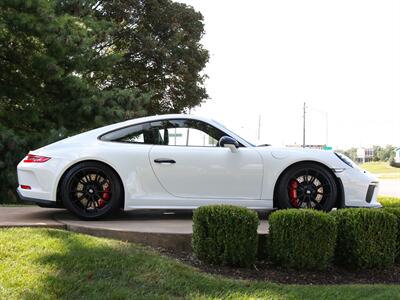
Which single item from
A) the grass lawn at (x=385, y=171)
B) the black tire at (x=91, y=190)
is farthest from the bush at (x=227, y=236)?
the grass lawn at (x=385, y=171)

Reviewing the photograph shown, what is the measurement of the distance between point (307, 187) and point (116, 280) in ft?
9.09

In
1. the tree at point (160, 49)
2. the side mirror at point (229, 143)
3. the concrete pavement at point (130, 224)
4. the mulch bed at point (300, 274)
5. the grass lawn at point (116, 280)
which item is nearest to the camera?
the grass lawn at point (116, 280)

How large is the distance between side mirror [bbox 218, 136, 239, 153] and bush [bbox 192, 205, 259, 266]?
1.28 m

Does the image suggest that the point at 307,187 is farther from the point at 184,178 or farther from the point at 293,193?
the point at 184,178

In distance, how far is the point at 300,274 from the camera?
421 cm

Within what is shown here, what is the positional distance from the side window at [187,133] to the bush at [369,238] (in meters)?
1.94

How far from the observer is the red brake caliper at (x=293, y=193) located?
5616mm

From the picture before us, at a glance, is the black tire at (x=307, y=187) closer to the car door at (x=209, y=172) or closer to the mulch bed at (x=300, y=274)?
the car door at (x=209, y=172)

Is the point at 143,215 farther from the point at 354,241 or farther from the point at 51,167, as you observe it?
the point at 354,241

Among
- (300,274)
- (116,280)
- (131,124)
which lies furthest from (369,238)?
(131,124)

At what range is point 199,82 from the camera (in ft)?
86.1

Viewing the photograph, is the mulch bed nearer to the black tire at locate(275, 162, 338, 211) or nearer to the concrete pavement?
the concrete pavement

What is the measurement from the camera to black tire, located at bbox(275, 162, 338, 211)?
5.60 m

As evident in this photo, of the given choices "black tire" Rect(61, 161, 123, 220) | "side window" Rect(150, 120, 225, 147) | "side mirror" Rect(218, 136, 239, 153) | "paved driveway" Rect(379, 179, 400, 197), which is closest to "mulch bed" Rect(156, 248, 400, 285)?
"black tire" Rect(61, 161, 123, 220)
